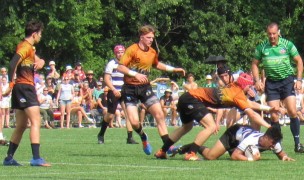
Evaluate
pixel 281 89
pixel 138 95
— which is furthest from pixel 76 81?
pixel 138 95

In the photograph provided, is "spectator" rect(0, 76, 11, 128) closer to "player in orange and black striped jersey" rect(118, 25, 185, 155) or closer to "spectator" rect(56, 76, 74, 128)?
"spectator" rect(56, 76, 74, 128)

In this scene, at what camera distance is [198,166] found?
43.9 ft

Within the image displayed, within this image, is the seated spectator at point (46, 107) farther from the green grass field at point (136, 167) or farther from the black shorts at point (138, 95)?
the black shorts at point (138, 95)

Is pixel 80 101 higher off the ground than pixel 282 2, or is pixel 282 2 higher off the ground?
pixel 282 2

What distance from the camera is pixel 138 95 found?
15672mm

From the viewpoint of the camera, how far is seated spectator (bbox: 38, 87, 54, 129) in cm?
3219

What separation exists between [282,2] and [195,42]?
5.22 metres

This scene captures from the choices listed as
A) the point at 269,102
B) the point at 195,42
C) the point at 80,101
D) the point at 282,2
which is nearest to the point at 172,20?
the point at 195,42

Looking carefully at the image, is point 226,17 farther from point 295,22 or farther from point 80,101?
point 80,101

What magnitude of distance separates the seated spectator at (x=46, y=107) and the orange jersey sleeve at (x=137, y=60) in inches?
656

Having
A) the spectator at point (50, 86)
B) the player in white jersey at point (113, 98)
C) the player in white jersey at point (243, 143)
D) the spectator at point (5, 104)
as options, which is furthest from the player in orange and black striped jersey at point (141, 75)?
the spectator at point (50, 86)

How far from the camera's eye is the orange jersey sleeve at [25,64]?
13539mm

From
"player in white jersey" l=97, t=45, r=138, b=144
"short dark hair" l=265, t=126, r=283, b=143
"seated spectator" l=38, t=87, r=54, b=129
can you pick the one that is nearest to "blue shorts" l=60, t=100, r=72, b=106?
"seated spectator" l=38, t=87, r=54, b=129

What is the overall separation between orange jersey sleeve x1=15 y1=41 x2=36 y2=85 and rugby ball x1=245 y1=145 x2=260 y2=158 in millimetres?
3318
